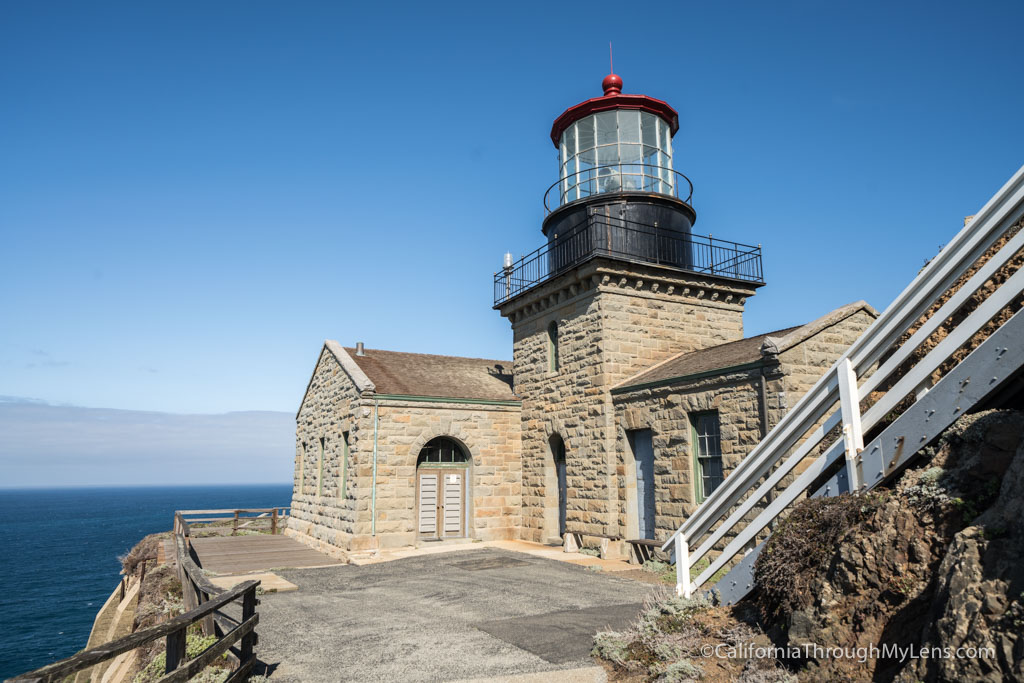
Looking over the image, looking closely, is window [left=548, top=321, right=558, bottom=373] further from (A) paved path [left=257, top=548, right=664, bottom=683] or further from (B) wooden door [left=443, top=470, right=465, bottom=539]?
(A) paved path [left=257, top=548, right=664, bottom=683]

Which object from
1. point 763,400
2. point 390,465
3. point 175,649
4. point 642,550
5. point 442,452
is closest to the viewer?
point 175,649

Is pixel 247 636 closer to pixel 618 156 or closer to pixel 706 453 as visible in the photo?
pixel 706 453

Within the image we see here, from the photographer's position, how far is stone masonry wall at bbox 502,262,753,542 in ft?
46.6

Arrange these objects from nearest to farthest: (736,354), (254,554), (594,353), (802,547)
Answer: (802,547) → (736,354) → (594,353) → (254,554)

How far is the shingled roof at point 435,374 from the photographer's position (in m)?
16.5

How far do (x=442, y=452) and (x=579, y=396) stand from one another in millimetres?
4026

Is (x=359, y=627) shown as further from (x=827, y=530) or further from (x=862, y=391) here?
(x=862, y=391)

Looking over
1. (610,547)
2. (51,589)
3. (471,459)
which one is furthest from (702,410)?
(51,589)

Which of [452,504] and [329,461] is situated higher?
[329,461]

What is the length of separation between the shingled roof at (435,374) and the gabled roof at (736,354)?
15.6 feet

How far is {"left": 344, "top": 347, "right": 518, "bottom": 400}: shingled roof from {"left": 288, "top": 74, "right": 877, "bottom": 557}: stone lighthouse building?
4.1 inches

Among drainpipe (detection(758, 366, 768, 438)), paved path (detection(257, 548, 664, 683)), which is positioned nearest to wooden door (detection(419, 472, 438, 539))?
paved path (detection(257, 548, 664, 683))

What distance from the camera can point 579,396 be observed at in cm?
1496

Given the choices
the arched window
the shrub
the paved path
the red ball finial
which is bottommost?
the paved path
